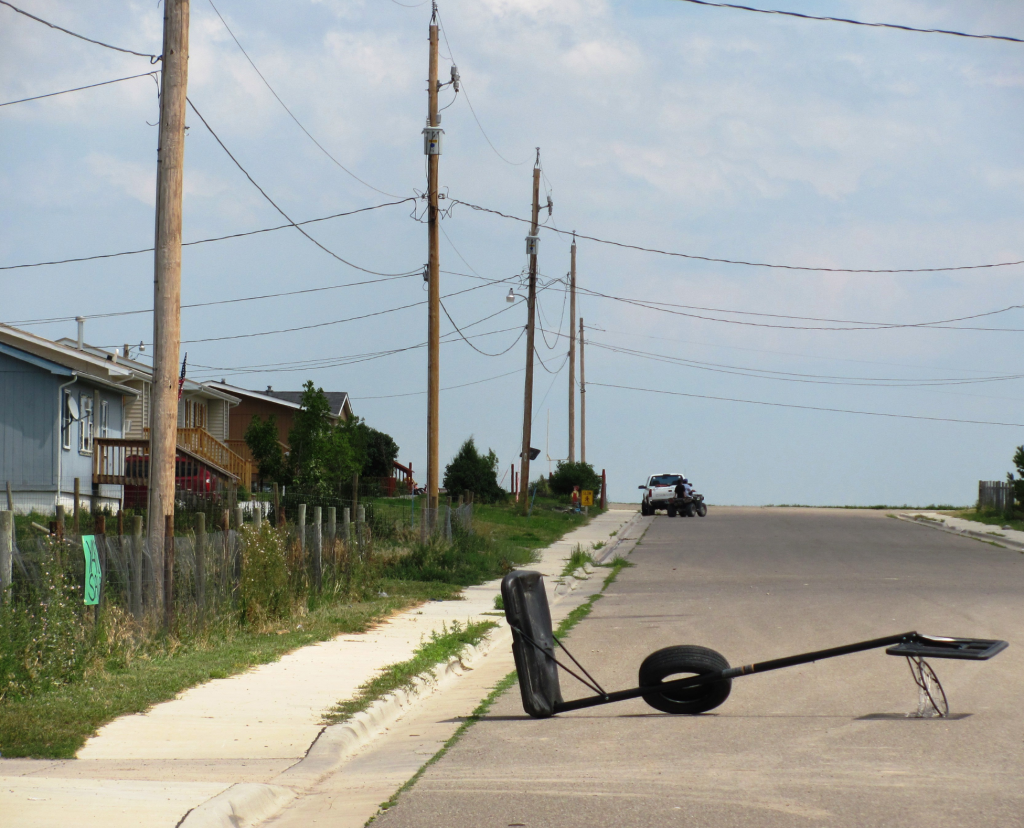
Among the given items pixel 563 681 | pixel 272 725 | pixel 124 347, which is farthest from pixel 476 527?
pixel 124 347

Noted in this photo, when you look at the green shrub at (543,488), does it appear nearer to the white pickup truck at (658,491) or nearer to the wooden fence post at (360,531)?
the white pickup truck at (658,491)

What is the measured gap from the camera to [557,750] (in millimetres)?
7316

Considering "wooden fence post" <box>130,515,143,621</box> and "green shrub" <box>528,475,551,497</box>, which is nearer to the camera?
"wooden fence post" <box>130,515,143,621</box>

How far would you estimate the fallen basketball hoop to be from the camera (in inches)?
308

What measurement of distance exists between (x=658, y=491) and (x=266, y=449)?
16.1 meters

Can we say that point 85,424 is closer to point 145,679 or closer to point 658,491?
point 658,491

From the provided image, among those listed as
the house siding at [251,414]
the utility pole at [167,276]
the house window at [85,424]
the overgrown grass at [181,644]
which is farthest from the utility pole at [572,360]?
the utility pole at [167,276]

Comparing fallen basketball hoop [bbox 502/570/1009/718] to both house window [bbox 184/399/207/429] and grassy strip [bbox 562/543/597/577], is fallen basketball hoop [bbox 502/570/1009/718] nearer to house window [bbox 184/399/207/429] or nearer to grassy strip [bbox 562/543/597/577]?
grassy strip [bbox 562/543/597/577]

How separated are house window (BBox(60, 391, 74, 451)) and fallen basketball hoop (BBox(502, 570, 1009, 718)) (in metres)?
26.2

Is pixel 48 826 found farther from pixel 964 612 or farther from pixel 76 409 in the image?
pixel 76 409

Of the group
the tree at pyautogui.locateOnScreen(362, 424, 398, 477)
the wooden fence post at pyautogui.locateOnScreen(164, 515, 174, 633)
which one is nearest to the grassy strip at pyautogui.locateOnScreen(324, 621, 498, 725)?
the wooden fence post at pyautogui.locateOnScreen(164, 515, 174, 633)

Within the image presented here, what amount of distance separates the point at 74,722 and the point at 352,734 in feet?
6.17

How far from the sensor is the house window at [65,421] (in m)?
31.3

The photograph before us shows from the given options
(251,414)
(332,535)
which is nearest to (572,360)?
(251,414)
